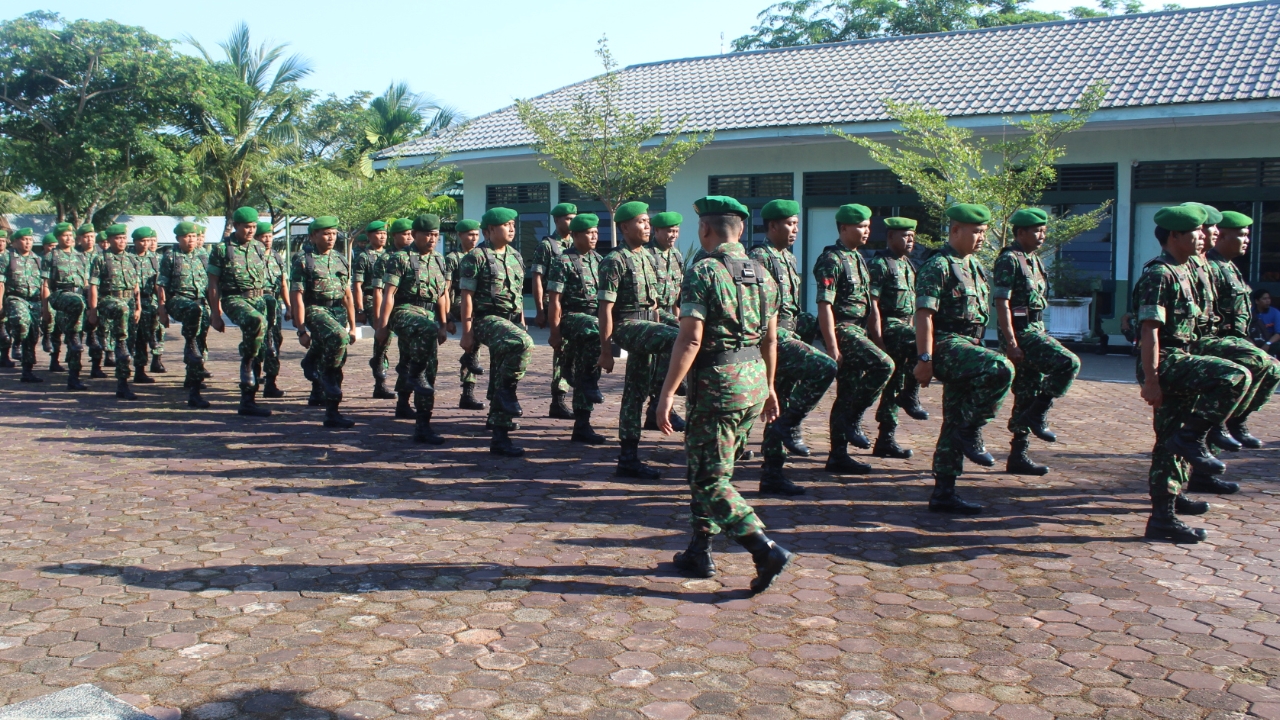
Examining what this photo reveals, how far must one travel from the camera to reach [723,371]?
5211mm

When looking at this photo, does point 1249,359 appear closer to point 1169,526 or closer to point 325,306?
point 1169,526

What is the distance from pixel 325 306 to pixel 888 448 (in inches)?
215

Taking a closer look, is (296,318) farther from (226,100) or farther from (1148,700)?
(226,100)

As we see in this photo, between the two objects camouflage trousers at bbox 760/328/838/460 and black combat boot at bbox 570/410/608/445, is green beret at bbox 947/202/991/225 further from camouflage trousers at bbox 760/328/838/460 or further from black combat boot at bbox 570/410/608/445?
black combat boot at bbox 570/410/608/445

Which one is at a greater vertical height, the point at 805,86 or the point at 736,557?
the point at 805,86

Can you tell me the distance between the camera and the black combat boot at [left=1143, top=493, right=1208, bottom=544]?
6109 millimetres

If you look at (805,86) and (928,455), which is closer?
(928,455)

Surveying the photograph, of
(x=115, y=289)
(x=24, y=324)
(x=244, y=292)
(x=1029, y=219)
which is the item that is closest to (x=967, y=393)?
(x=1029, y=219)

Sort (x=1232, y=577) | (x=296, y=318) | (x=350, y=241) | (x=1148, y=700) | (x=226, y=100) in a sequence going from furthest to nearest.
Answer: (x=226, y=100), (x=350, y=241), (x=296, y=318), (x=1232, y=577), (x=1148, y=700)

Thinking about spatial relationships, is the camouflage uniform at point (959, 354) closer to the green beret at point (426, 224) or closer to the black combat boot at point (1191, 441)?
the black combat boot at point (1191, 441)

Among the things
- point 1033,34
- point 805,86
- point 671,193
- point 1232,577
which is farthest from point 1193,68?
point 1232,577

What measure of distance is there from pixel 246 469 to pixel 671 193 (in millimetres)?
14449

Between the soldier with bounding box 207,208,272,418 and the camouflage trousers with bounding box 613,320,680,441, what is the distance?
14.2 ft

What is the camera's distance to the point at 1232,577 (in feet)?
17.9
